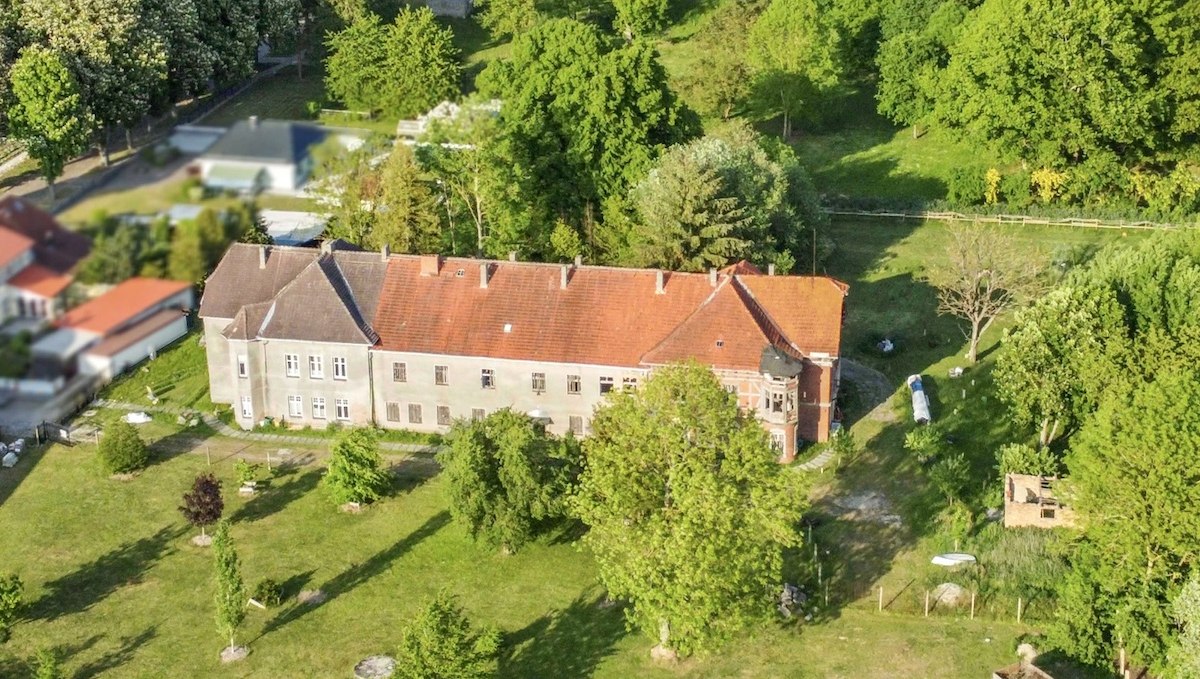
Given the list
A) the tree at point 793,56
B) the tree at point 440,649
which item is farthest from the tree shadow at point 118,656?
the tree at point 793,56

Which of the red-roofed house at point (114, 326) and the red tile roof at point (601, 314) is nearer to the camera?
the red-roofed house at point (114, 326)

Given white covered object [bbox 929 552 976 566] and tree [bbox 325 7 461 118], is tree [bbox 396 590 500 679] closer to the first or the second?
tree [bbox 325 7 461 118]

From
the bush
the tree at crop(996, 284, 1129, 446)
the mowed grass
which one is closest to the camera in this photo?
the mowed grass

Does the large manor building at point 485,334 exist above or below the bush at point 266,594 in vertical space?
above

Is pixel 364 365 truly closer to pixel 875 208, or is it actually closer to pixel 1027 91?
pixel 875 208

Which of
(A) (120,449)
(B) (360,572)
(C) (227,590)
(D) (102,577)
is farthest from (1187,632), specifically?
(A) (120,449)

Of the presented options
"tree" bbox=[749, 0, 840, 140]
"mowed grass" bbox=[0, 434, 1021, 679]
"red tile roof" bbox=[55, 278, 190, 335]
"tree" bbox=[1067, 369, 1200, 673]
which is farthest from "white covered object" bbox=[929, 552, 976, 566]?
"tree" bbox=[749, 0, 840, 140]

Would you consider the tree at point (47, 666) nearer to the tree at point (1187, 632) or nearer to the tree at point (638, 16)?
the tree at point (1187, 632)
